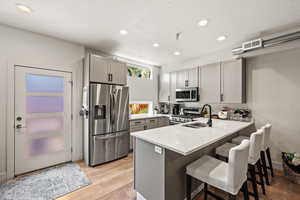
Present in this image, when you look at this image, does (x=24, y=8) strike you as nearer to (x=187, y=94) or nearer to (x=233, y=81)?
(x=187, y=94)

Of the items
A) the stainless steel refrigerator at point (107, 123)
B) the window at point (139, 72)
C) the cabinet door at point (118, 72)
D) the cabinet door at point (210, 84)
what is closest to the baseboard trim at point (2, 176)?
the stainless steel refrigerator at point (107, 123)

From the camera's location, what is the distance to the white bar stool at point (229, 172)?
1256 millimetres

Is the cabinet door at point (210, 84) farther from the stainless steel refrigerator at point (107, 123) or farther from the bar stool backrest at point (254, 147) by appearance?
the stainless steel refrigerator at point (107, 123)

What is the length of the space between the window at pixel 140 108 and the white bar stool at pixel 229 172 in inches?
125

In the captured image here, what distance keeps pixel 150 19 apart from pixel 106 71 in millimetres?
1544

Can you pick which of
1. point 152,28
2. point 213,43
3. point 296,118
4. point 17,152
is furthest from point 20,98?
point 296,118

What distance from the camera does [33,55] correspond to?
Result: 2637mm

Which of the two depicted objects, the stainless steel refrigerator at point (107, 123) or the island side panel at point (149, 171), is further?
the stainless steel refrigerator at point (107, 123)

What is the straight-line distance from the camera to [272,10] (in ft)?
6.41

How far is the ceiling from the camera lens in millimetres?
1840

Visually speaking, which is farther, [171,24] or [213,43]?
[213,43]

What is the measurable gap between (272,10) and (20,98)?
14.7 ft

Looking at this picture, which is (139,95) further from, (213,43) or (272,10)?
(272,10)

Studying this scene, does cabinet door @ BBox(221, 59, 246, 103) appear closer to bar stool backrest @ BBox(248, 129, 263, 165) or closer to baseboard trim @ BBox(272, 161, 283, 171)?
baseboard trim @ BBox(272, 161, 283, 171)
